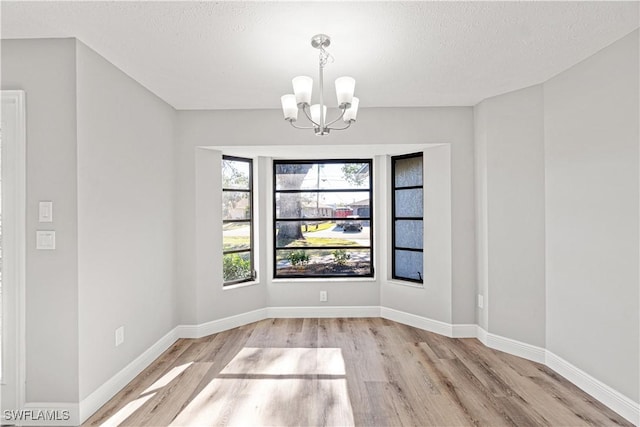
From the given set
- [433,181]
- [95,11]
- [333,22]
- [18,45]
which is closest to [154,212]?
[18,45]

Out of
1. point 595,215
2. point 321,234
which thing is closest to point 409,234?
point 321,234

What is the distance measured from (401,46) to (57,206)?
247cm

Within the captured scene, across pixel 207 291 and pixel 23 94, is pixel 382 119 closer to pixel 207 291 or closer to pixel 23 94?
pixel 207 291

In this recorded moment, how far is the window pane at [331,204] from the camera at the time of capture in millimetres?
4520

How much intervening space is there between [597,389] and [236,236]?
356cm

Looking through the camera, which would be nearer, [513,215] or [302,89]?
[302,89]

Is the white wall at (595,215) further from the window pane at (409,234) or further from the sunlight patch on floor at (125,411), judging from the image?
the sunlight patch on floor at (125,411)

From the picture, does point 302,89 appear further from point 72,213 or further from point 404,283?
point 404,283

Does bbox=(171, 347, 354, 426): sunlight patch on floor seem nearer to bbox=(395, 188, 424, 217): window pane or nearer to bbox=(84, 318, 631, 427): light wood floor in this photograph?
bbox=(84, 318, 631, 427): light wood floor

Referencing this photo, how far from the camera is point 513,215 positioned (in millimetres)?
3229

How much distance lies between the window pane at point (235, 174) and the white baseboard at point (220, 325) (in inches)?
59.6

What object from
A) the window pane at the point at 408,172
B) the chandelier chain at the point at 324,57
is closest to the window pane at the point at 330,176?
the window pane at the point at 408,172

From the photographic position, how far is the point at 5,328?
2.20m

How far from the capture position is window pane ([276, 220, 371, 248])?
14.8 feet
